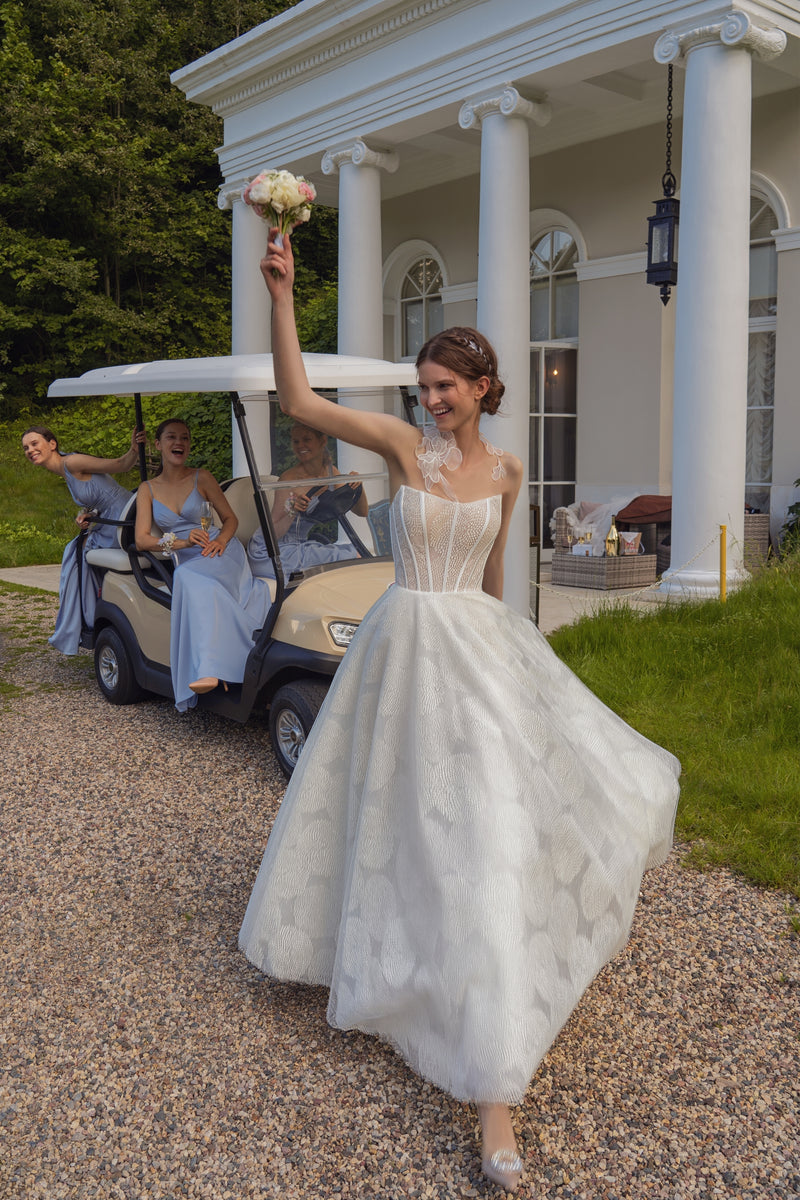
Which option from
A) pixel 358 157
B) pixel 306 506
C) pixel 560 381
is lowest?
pixel 306 506

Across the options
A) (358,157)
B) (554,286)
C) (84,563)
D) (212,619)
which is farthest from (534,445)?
(212,619)

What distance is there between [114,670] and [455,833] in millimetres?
4390

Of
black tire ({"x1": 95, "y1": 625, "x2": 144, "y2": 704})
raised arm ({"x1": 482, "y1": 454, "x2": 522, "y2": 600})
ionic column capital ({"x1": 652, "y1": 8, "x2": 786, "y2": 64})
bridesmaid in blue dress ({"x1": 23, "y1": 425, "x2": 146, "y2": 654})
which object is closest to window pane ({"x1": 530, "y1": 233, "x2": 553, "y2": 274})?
ionic column capital ({"x1": 652, "y1": 8, "x2": 786, "y2": 64})

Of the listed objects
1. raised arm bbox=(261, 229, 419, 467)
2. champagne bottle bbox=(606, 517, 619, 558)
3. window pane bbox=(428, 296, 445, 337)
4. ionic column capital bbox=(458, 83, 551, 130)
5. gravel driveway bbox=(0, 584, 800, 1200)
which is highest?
ionic column capital bbox=(458, 83, 551, 130)

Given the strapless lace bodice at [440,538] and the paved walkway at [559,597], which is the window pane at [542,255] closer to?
the paved walkway at [559,597]

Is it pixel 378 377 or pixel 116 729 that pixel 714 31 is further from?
pixel 116 729

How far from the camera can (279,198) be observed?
2.33 meters

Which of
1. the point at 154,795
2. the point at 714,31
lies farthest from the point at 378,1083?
the point at 714,31

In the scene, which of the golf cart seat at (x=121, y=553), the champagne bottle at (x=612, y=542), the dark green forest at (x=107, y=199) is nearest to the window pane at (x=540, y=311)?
the champagne bottle at (x=612, y=542)

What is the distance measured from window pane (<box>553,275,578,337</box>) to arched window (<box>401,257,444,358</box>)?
6.47 feet

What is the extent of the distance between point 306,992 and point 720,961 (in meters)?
1.22

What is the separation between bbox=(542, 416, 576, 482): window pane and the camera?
1189 centimetres

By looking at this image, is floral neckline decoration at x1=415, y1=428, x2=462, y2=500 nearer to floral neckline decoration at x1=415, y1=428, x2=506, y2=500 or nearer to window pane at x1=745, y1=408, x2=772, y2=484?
floral neckline decoration at x1=415, y1=428, x2=506, y2=500

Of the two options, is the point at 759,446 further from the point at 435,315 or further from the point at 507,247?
the point at 435,315
